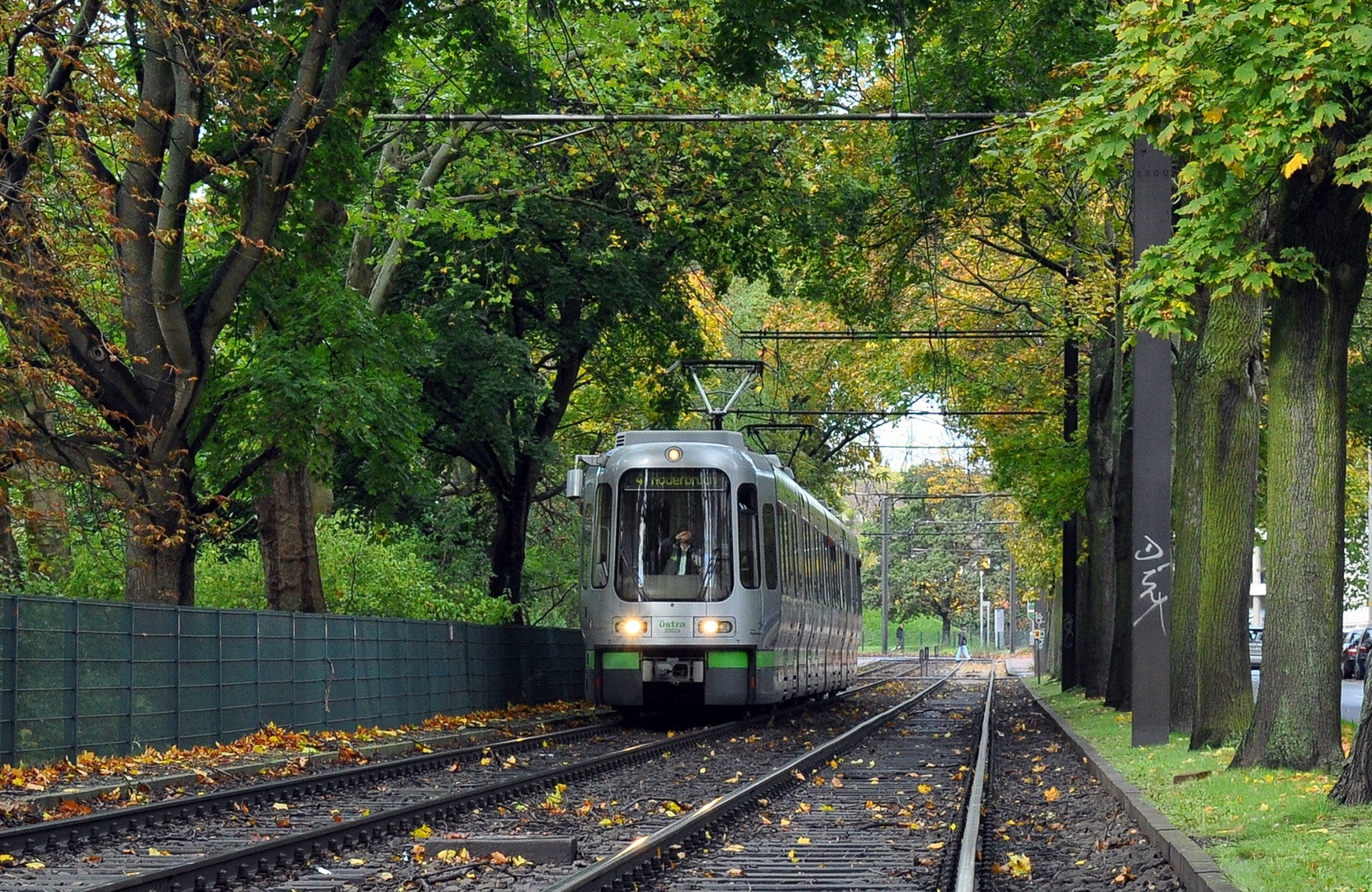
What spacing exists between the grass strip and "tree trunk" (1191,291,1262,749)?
24.1 inches

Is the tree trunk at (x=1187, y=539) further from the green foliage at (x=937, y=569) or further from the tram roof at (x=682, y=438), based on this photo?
the green foliage at (x=937, y=569)

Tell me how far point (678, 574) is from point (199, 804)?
37.5 ft

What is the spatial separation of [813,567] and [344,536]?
7672mm

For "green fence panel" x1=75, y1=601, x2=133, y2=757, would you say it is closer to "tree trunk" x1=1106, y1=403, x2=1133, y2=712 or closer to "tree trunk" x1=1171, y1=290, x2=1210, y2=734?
"tree trunk" x1=1171, y1=290, x2=1210, y2=734

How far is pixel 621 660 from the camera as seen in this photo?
23.6m

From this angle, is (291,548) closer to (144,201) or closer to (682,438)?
(682,438)

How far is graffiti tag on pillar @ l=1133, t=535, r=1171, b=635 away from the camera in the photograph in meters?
18.2

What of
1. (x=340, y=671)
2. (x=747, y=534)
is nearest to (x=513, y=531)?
(x=747, y=534)

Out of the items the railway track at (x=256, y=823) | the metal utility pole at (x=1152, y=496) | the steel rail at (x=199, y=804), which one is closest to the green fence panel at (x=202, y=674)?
the steel rail at (x=199, y=804)

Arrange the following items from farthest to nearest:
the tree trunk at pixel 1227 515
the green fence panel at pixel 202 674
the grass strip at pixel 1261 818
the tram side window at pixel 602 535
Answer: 1. the tram side window at pixel 602 535
2. the tree trunk at pixel 1227 515
3. the green fence panel at pixel 202 674
4. the grass strip at pixel 1261 818

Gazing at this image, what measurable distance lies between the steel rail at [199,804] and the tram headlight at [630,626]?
4.35m

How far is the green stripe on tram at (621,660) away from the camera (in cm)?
2348

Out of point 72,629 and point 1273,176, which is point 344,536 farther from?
point 1273,176

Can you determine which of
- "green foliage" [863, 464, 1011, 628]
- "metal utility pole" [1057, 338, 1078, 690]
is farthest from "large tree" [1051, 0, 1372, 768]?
"green foliage" [863, 464, 1011, 628]
